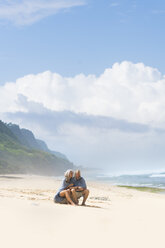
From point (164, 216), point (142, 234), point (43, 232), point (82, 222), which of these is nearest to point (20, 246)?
point (43, 232)

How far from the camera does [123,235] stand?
Answer: 795cm

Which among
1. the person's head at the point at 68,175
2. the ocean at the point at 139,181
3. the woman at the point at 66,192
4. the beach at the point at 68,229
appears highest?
the ocean at the point at 139,181

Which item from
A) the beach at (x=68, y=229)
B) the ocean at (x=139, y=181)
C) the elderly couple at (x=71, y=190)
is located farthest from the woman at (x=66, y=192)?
the ocean at (x=139, y=181)

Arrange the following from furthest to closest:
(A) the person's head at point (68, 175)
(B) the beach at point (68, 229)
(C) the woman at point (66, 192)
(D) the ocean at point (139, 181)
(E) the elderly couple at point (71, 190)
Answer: (D) the ocean at point (139, 181) < (A) the person's head at point (68, 175) < (E) the elderly couple at point (71, 190) < (C) the woman at point (66, 192) < (B) the beach at point (68, 229)

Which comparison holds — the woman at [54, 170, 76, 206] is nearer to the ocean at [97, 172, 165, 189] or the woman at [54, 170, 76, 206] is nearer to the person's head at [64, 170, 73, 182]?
the person's head at [64, 170, 73, 182]

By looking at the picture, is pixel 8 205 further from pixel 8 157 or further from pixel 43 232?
pixel 8 157

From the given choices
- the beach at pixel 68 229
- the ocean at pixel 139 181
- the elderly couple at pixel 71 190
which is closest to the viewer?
the beach at pixel 68 229

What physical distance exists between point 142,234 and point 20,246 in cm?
312

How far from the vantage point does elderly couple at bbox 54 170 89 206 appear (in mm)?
13375

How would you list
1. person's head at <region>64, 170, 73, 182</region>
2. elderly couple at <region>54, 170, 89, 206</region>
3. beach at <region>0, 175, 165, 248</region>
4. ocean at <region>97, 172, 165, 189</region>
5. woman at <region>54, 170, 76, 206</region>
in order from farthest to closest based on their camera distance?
ocean at <region>97, 172, 165, 189</region> < person's head at <region>64, 170, 73, 182</region> < elderly couple at <region>54, 170, 89, 206</region> < woman at <region>54, 170, 76, 206</region> < beach at <region>0, 175, 165, 248</region>

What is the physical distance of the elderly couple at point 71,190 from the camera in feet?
43.9

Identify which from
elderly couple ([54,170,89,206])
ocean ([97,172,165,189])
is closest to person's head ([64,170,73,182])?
elderly couple ([54,170,89,206])

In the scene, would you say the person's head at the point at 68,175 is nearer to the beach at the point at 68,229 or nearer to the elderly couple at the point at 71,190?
the elderly couple at the point at 71,190

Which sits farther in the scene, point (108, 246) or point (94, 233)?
point (94, 233)
